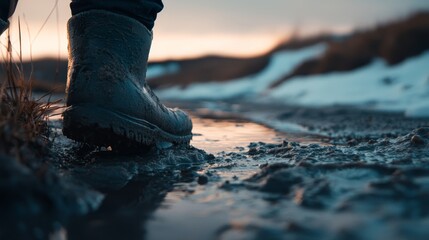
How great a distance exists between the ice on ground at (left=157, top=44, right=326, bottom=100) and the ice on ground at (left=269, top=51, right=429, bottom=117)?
603 cm

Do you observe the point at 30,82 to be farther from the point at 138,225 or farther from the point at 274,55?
the point at 274,55

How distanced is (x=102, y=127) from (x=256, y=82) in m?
20.1

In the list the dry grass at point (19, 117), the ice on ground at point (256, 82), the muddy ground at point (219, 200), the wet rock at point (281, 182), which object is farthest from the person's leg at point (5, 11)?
the ice on ground at point (256, 82)

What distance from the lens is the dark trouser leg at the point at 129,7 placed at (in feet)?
5.81

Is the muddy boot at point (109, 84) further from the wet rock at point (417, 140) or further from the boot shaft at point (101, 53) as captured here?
the wet rock at point (417, 140)

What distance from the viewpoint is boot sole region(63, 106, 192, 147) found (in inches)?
62.1

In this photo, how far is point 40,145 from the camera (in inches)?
51.1

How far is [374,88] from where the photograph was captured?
9.15 m

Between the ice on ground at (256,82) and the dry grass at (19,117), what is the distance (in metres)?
15.7

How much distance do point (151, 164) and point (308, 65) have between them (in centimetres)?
1579

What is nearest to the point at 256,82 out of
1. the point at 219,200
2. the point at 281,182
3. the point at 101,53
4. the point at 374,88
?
the point at 374,88

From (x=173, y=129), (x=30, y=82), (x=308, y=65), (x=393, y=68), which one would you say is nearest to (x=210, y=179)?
(x=173, y=129)

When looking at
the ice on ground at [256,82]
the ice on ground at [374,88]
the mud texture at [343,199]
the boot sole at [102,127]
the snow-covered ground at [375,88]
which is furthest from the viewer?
the ice on ground at [256,82]

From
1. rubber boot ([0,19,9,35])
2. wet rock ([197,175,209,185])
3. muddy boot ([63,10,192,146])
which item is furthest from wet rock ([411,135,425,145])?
rubber boot ([0,19,9,35])
